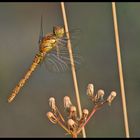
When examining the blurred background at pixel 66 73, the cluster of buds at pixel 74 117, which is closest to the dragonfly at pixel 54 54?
the cluster of buds at pixel 74 117

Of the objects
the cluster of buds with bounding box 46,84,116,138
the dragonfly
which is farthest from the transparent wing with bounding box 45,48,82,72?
the cluster of buds with bounding box 46,84,116,138

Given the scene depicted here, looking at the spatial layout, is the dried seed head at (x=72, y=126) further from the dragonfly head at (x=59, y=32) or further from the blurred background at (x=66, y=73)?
the blurred background at (x=66, y=73)

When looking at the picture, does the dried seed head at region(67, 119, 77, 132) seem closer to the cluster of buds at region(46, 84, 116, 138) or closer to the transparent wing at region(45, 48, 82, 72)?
the cluster of buds at region(46, 84, 116, 138)

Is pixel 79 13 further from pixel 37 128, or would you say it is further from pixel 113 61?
pixel 37 128

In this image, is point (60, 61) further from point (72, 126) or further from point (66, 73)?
point (66, 73)

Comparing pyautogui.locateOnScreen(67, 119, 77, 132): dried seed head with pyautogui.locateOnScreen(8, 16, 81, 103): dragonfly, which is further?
pyautogui.locateOnScreen(8, 16, 81, 103): dragonfly

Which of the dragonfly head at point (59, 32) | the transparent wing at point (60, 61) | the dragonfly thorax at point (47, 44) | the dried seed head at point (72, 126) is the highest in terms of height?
the dragonfly head at point (59, 32)
